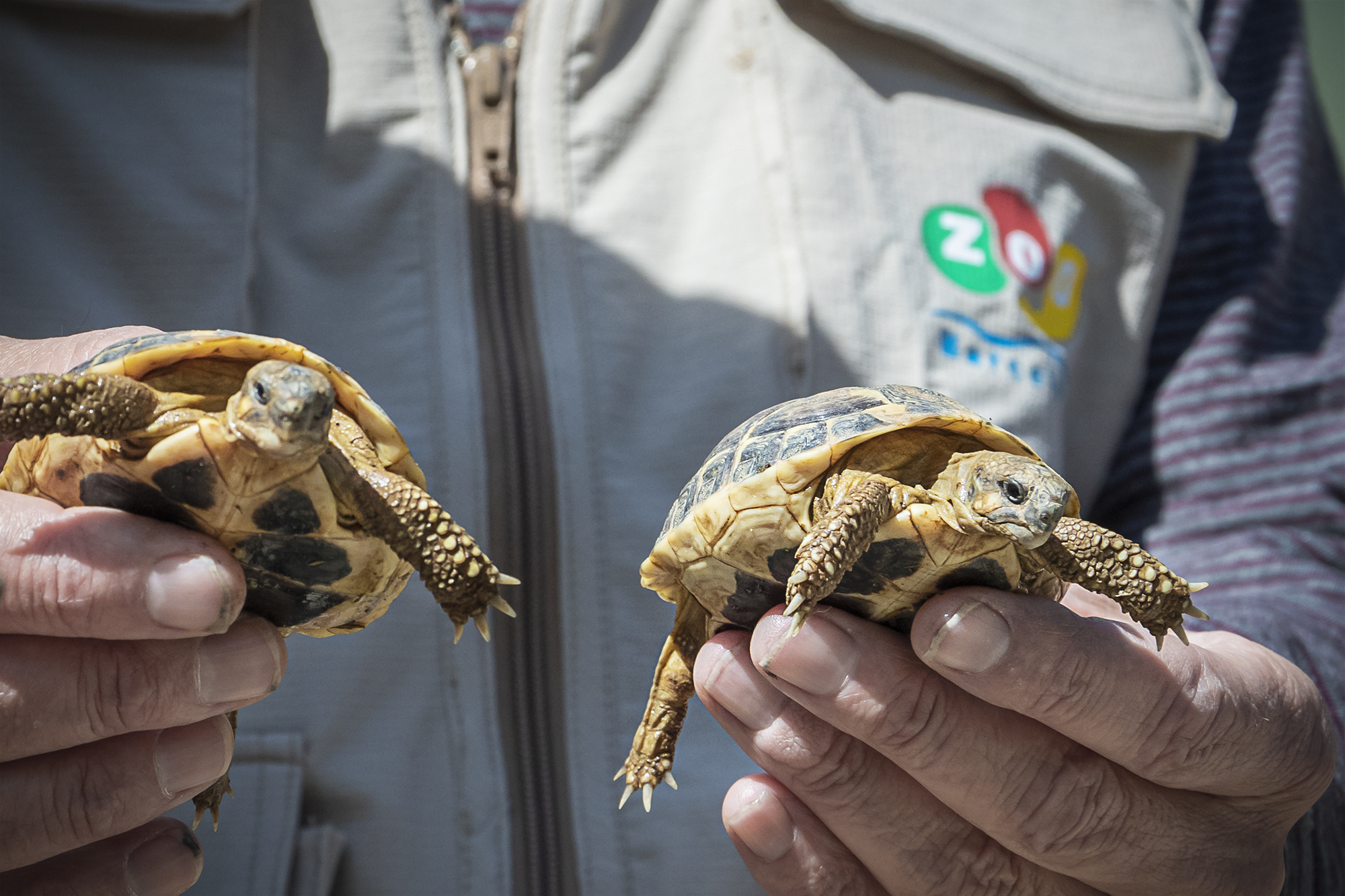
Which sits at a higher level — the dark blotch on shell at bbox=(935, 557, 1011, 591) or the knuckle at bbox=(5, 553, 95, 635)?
the knuckle at bbox=(5, 553, 95, 635)

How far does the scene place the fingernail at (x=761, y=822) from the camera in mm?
1482

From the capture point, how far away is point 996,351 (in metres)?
2.10

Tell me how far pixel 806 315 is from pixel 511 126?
0.84 meters

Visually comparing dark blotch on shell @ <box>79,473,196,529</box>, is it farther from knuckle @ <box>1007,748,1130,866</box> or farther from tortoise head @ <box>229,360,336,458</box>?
knuckle @ <box>1007,748,1130,866</box>

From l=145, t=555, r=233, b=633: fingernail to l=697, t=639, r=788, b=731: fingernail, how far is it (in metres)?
0.76

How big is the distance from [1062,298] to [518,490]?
1477mm

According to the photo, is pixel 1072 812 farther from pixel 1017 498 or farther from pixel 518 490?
pixel 518 490

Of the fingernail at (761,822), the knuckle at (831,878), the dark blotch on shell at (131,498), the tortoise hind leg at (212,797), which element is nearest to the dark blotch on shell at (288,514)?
the dark blotch on shell at (131,498)

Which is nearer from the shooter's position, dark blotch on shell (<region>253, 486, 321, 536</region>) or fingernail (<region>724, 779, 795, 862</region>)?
dark blotch on shell (<region>253, 486, 321, 536</region>)

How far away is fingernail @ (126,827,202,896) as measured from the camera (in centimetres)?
130

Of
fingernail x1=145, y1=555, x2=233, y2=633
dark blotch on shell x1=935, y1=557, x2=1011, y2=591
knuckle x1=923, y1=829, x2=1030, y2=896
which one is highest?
fingernail x1=145, y1=555, x2=233, y2=633

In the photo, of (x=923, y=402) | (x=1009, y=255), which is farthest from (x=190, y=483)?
(x=1009, y=255)

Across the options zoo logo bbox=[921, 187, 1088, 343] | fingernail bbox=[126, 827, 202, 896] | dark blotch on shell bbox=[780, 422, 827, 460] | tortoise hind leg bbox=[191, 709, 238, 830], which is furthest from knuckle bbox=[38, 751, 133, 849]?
zoo logo bbox=[921, 187, 1088, 343]

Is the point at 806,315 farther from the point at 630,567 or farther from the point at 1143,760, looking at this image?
the point at 1143,760
